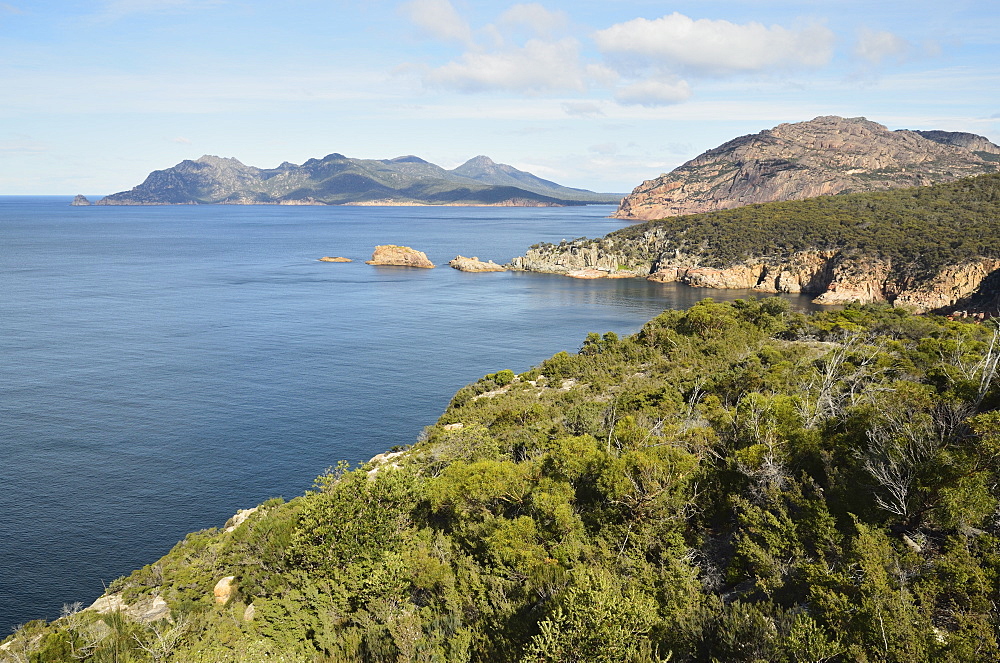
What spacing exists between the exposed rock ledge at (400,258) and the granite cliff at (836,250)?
2019 cm

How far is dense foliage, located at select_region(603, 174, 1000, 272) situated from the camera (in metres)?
87.5

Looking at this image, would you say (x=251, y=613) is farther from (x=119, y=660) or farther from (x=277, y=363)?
(x=277, y=363)

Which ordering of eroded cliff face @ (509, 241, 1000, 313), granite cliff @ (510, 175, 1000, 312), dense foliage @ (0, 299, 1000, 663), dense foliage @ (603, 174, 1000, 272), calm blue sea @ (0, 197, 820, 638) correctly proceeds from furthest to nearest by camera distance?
dense foliage @ (603, 174, 1000, 272), granite cliff @ (510, 175, 1000, 312), eroded cliff face @ (509, 241, 1000, 313), calm blue sea @ (0, 197, 820, 638), dense foliage @ (0, 299, 1000, 663)

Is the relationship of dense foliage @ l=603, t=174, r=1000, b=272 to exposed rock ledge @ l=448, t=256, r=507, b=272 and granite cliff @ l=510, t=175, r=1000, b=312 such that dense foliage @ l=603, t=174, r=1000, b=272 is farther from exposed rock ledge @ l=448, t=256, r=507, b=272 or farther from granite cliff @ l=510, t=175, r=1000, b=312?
exposed rock ledge @ l=448, t=256, r=507, b=272

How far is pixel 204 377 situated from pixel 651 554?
4589 centimetres

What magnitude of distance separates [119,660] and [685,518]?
44.8 ft

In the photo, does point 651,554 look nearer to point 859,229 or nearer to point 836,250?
point 836,250

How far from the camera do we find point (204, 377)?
50750 mm

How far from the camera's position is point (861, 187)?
7293 inches

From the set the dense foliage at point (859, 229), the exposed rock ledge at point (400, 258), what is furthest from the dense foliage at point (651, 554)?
the exposed rock ledge at point (400, 258)

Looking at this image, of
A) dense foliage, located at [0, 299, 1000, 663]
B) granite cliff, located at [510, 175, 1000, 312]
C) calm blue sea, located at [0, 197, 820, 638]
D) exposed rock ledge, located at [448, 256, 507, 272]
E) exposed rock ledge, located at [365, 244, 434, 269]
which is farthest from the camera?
exposed rock ledge, located at [365, 244, 434, 269]

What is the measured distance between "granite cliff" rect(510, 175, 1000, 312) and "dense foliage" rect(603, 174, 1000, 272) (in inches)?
7.5

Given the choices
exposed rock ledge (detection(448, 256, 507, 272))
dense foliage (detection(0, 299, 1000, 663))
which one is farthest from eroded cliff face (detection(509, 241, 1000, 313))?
dense foliage (detection(0, 299, 1000, 663))

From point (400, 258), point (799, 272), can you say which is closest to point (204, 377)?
point (400, 258)
